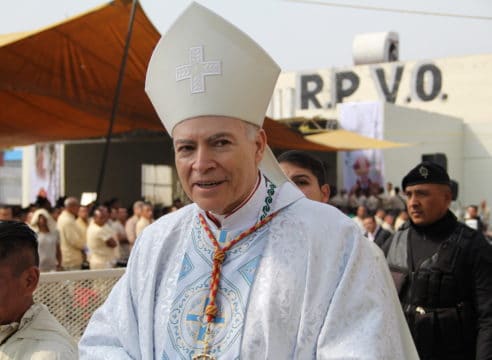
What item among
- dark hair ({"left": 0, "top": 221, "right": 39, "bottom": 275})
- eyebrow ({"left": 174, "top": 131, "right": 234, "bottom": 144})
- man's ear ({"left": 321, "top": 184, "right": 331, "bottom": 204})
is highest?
eyebrow ({"left": 174, "top": 131, "right": 234, "bottom": 144})

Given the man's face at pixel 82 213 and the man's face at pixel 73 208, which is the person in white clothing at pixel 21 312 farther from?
the man's face at pixel 82 213

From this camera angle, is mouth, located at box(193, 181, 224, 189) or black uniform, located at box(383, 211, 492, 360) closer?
mouth, located at box(193, 181, 224, 189)

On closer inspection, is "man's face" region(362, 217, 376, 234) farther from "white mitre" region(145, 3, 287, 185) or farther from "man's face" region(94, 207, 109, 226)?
"white mitre" region(145, 3, 287, 185)

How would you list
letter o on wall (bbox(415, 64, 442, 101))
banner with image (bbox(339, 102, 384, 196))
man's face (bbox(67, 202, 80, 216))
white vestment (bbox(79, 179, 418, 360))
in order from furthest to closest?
letter o on wall (bbox(415, 64, 442, 101)) < banner with image (bbox(339, 102, 384, 196)) < man's face (bbox(67, 202, 80, 216)) < white vestment (bbox(79, 179, 418, 360))

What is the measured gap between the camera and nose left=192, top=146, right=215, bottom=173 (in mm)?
2387

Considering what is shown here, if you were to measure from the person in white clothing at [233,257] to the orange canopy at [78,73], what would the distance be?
7033 mm

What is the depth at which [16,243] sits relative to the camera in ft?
10.7

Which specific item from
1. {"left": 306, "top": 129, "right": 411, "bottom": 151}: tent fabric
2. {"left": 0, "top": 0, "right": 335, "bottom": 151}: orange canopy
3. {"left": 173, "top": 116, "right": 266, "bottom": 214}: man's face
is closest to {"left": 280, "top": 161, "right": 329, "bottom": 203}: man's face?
{"left": 173, "top": 116, "right": 266, "bottom": 214}: man's face

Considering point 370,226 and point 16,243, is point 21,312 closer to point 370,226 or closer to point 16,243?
point 16,243

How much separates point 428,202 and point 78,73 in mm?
7083

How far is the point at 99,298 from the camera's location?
606 centimetres

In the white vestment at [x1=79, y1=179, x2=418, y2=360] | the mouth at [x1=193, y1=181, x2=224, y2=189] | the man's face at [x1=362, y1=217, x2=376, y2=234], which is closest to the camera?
the white vestment at [x1=79, y1=179, x2=418, y2=360]

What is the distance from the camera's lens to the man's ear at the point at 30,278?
10.6 feet

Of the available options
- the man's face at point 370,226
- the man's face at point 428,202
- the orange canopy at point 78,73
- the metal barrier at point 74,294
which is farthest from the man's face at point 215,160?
the man's face at point 370,226
